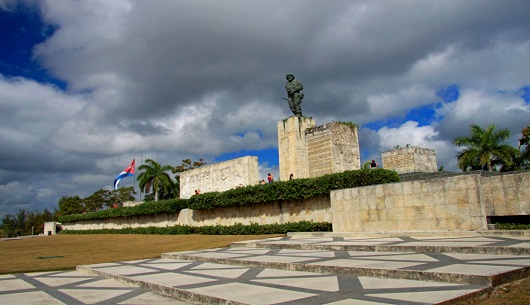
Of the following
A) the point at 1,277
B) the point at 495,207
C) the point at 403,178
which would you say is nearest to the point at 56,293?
the point at 1,277

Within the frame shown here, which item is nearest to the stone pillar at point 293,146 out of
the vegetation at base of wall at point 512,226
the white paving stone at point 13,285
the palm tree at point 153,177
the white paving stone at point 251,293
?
the vegetation at base of wall at point 512,226

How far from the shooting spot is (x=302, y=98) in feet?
58.9

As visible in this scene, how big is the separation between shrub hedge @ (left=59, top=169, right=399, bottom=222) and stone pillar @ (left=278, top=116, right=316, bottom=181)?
200 cm

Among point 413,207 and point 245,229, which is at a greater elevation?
point 413,207

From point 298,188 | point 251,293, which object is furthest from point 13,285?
point 298,188

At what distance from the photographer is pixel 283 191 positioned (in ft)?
48.3

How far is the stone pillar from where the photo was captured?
16891 millimetres

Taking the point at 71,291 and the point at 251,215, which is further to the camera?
the point at 251,215

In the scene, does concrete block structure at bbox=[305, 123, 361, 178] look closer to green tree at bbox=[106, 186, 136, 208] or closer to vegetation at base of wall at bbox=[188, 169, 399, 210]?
vegetation at base of wall at bbox=[188, 169, 399, 210]

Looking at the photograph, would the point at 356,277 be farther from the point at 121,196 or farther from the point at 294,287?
the point at 121,196

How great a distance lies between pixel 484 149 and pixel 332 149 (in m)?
15.4

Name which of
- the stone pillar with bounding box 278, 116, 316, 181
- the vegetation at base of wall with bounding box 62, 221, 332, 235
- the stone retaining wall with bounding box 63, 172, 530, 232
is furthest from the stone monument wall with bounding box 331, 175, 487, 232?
the stone pillar with bounding box 278, 116, 316, 181

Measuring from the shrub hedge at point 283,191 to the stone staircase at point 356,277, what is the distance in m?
5.66

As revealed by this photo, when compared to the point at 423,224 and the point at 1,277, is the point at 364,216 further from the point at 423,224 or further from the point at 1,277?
the point at 1,277
